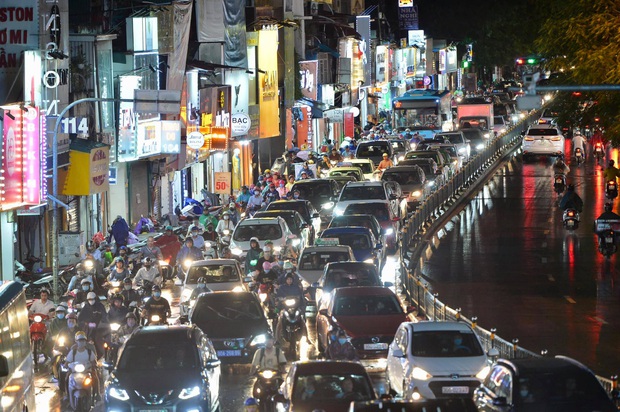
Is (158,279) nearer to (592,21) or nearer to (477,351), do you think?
(477,351)

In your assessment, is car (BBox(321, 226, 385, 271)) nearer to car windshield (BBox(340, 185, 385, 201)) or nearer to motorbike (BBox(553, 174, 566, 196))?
car windshield (BBox(340, 185, 385, 201))

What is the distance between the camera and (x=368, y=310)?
81.9 ft

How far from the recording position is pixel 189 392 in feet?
60.8

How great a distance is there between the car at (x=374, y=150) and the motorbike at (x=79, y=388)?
40.2 meters

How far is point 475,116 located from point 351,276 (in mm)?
56845

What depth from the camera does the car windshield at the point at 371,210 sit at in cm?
3900

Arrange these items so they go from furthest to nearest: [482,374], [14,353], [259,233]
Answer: [259,233]
[482,374]
[14,353]

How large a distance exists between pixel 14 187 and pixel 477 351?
14.2 meters

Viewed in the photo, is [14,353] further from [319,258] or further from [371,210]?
[371,210]

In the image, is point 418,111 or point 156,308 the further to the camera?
point 418,111

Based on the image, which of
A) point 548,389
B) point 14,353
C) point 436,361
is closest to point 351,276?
point 436,361

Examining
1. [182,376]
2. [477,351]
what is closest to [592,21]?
[477,351]

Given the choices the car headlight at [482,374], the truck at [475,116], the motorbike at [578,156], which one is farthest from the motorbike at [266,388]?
the truck at [475,116]

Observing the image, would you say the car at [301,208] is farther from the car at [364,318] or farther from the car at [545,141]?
the car at [545,141]
